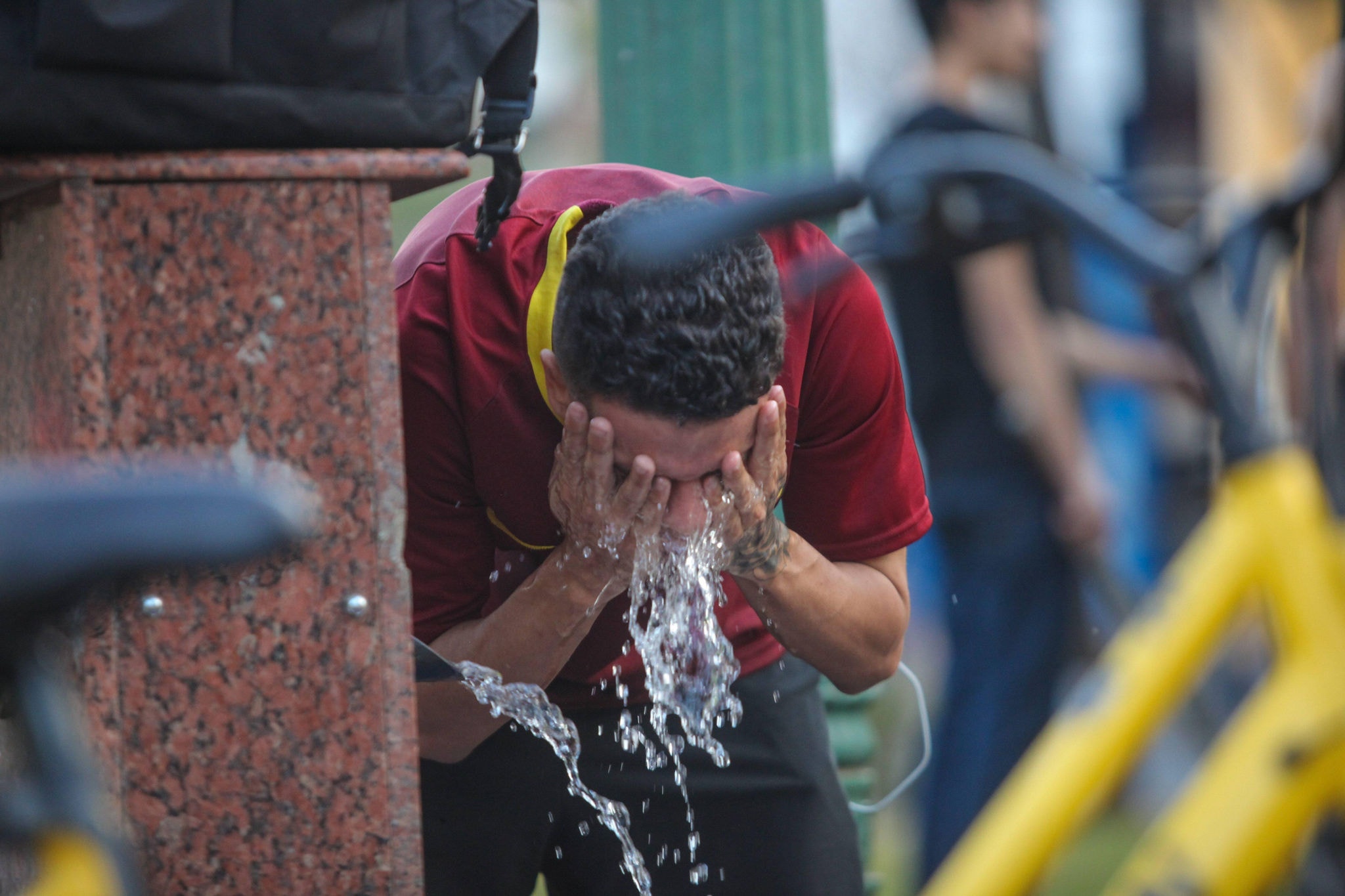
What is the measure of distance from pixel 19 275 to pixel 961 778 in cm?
224

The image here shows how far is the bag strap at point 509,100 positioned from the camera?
2.11 metres

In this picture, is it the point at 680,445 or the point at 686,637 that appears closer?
the point at 680,445

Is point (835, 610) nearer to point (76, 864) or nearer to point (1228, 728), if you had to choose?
point (1228, 728)

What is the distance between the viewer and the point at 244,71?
6.09ft

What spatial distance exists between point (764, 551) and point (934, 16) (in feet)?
5.15

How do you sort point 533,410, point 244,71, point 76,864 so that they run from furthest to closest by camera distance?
point 533,410
point 244,71
point 76,864

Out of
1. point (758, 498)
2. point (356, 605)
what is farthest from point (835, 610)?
point (356, 605)

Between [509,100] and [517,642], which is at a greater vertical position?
[509,100]

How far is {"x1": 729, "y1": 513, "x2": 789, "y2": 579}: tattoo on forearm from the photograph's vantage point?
2.30 metres

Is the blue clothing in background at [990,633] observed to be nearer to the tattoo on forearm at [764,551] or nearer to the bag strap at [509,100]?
the tattoo on forearm at [764,551]

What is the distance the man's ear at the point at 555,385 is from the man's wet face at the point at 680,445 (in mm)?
64

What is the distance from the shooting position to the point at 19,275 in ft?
6.65

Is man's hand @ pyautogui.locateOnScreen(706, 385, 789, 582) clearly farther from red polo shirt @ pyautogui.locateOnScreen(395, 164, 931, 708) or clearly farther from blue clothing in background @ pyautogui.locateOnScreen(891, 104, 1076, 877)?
blue clothing in background @ pyautogui.locateOnScreen(891, 104, 1076, 877)

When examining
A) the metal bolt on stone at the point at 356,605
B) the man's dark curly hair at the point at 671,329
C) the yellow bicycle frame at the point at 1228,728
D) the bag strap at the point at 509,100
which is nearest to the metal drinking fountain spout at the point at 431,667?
the metal bolt on stone at the point at 356,605
